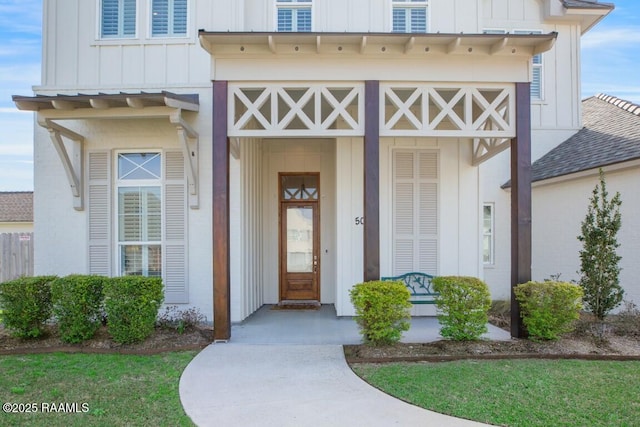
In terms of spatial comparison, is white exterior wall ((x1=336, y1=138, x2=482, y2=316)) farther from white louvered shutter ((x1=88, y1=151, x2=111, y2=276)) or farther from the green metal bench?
white louvered shutter ((x1=88, y1=151, x2=111, y2=276))

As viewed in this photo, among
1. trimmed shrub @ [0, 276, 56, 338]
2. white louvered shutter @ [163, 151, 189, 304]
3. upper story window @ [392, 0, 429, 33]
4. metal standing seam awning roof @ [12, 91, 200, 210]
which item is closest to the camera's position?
trimmed shrub @ [0, 276, 56, 338]

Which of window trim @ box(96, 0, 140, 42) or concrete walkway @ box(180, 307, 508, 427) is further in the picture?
window trim @ box(96, 0, 140, 42)

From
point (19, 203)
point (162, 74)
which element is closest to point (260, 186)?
point (162, 74)

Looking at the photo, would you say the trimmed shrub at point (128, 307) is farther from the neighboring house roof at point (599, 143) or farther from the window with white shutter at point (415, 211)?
the neighboring house roof at point (599, 143)

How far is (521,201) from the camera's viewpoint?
6.14 m

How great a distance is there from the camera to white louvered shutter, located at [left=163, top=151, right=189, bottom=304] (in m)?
7.56

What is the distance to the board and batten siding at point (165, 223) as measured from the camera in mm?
7559

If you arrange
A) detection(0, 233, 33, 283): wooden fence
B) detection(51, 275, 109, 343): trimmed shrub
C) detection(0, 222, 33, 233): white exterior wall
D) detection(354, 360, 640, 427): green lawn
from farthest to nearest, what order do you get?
1. detection(0, 222, 33, 233): white exterior wall
2. detection(0, 233, 33, 283): wooden fence
3. detection(51, 275, 109, 343): trimmed shrub
4. detection(354, 360, 640, 427): green lawn

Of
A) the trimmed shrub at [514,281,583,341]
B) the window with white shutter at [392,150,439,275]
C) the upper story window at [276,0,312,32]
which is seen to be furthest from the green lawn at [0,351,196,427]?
the upper story window at [276,0,312,32]

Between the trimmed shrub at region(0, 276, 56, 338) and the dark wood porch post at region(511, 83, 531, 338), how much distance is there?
686 cm

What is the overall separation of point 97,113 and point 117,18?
7.27 ft

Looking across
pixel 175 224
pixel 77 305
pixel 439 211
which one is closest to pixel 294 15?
pixel 175 224

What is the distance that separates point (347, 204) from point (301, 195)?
6.52ft

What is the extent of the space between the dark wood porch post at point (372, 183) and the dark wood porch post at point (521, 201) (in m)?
2.06
